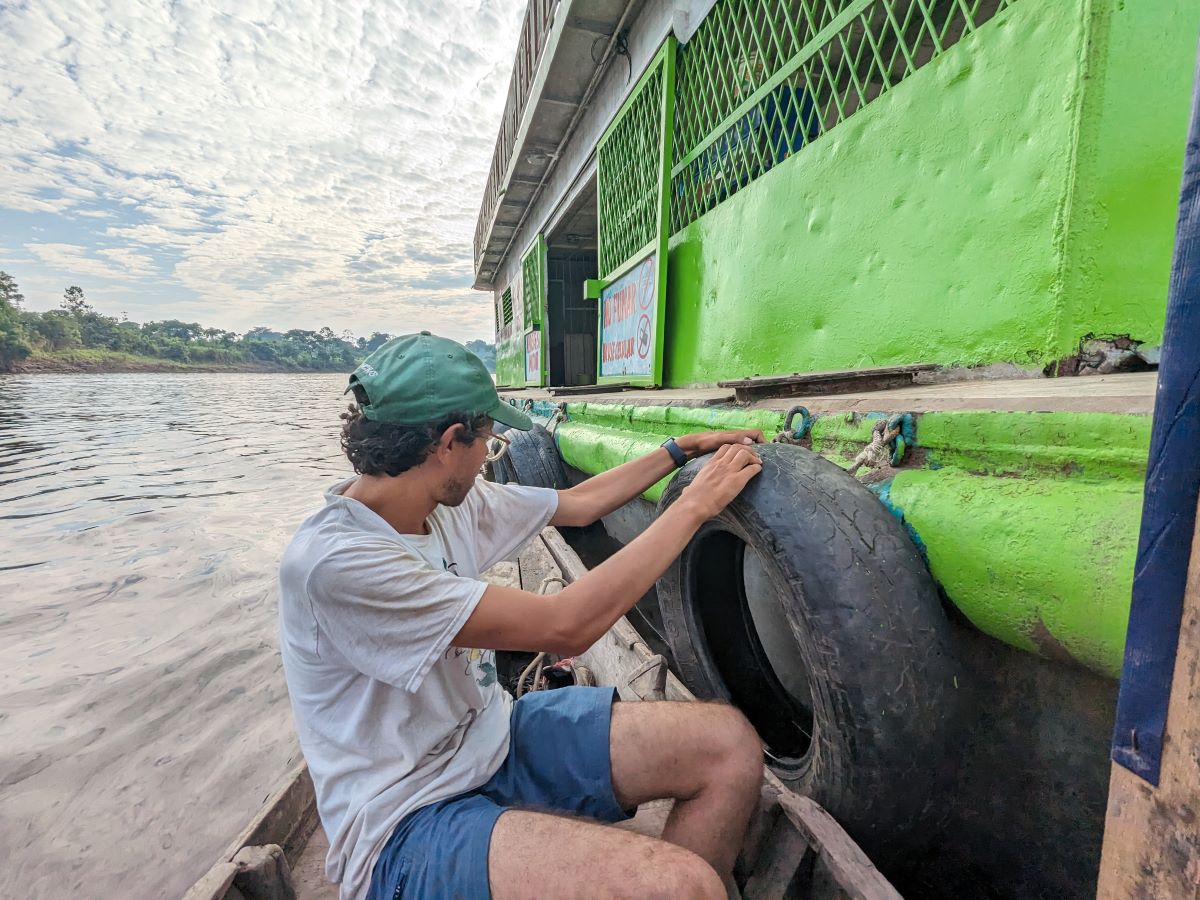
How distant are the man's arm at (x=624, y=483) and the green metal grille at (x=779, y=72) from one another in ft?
5.61

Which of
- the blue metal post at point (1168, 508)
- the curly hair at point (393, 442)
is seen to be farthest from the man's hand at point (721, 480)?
the blue metal post at point (1168, 508)

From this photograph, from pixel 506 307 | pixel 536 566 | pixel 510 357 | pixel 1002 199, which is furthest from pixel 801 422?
pixel 506 307

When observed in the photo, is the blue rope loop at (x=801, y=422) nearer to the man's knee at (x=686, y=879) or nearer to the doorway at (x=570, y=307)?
the man's knee at (x=686, y=879)

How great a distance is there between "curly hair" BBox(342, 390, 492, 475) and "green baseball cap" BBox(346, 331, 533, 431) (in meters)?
0.02

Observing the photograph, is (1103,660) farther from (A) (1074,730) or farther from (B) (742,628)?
(B) (742,628)

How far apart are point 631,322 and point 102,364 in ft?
272

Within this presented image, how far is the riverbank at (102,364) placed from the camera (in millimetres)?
56125

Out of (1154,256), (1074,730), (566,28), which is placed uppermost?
(566,28)

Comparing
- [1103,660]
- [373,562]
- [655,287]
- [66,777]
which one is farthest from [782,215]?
[66,777]

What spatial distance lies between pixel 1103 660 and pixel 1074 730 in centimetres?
38

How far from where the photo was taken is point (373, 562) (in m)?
1.21

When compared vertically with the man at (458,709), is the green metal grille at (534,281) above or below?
above

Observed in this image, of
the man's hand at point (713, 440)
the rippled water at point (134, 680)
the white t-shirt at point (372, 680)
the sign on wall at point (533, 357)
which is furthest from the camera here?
the sign on wall at point (533, 357)

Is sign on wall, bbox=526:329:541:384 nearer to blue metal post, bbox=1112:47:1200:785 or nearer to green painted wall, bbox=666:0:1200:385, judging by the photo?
green painted wall, bbox=666:0:1200:385
